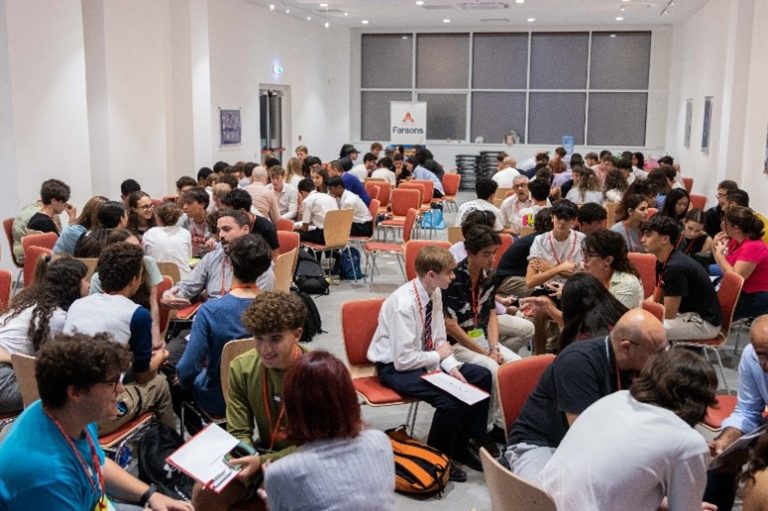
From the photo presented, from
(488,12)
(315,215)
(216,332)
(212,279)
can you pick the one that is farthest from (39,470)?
(488,12)

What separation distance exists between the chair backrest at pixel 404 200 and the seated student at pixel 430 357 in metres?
6.34

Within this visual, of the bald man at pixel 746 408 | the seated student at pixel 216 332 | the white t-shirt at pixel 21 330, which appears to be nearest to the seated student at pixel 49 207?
the white t-shirt at pixel 21 330

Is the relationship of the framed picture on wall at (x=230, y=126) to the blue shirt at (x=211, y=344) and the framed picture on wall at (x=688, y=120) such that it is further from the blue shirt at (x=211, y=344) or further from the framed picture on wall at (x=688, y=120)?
the blue shirt at (x=211, y=344)

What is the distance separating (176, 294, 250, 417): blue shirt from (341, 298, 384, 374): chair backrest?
2.36ft

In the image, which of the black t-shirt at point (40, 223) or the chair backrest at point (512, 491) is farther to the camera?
the black t-shirt at point (40, 223)

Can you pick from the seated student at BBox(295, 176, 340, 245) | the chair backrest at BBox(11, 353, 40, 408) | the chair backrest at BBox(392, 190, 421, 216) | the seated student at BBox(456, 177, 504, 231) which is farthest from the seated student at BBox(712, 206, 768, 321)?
the chair backrest at BBox(392, 190, 421, 216)

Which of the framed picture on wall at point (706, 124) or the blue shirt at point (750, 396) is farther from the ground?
the framed picture on wall at point (706, 124)

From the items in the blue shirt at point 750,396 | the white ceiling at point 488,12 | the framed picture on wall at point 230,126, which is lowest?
the blue shirt at point 750,396

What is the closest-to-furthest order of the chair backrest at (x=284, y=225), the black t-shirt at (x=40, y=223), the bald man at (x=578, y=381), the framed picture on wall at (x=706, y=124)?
the bald man at (x=578, y=381), the black t-shirt at (x=40, y=223), the chair backrest at (x=284, y=225), the framed picture on wall at (x=706, y=124)

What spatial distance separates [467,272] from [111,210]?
8.83 ft

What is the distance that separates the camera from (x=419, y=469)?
3928 millimetres

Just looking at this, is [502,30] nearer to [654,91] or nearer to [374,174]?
[654,91]

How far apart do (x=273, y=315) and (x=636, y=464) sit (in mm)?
1314

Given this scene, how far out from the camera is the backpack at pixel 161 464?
11.1 feet
